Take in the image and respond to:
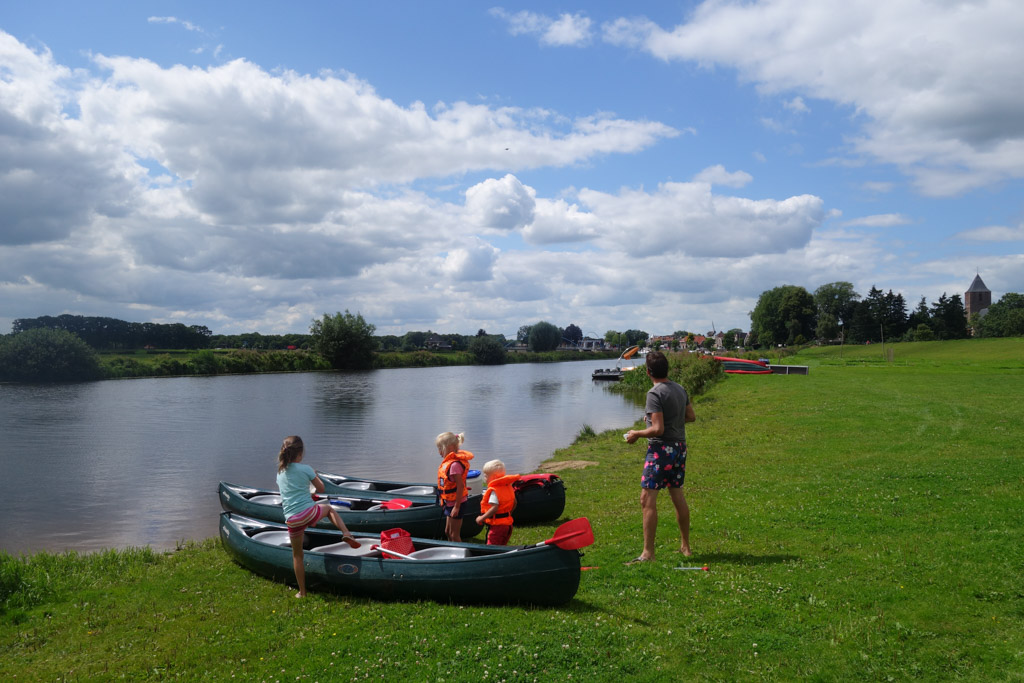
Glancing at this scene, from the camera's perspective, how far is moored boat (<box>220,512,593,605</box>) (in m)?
6.29

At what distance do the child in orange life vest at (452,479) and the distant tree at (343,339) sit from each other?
8923 centimetres

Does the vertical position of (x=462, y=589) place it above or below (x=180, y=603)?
above

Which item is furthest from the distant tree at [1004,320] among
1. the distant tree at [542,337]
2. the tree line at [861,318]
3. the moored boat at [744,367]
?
the distant tree at [542,337]

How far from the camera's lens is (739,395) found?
33.0m

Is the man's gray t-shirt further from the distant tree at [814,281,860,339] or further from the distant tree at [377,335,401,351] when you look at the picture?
the distant tree at [377,335,401,351]

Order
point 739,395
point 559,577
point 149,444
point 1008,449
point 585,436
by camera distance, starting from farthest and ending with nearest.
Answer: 1. point 739,395
2. point 149,444
3. point 585,436
4. point 1008,449
5. point 559,577

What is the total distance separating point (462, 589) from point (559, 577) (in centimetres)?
109

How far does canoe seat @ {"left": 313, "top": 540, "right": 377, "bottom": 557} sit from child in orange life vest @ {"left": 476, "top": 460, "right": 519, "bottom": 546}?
1417 millimetres

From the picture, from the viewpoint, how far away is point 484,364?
126 metres

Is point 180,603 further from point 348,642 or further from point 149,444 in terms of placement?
point 149,444

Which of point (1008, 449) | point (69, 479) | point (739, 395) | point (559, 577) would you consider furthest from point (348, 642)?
point (739, 395)

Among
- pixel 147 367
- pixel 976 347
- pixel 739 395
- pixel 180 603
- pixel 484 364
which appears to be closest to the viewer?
pixel 180 603

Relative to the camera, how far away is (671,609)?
20.0ft

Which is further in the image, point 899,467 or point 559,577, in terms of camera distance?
point 899,467
